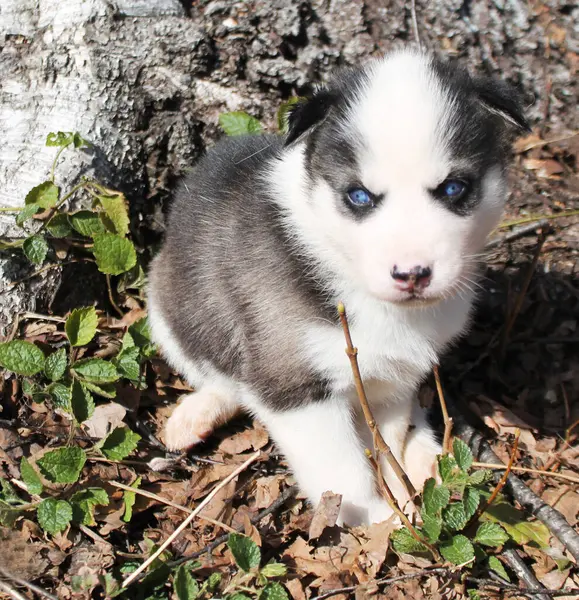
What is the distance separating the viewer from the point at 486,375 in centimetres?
413

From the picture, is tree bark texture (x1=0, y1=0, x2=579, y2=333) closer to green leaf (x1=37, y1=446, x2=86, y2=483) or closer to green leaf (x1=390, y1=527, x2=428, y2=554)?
green leaf (x1=37, y1=446, x2=86, y2=483)

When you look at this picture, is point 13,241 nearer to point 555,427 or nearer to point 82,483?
point 82,483

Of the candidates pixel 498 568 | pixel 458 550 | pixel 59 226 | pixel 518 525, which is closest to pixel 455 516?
pixel 458 550

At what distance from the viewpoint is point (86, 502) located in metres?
2.91

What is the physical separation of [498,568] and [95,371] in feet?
6.43

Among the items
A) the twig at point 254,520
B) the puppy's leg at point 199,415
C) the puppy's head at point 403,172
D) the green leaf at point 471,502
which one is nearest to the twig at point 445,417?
the green leaf at point 471,502

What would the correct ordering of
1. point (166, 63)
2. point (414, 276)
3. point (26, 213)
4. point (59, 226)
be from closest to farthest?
point (414, 276) → point (26, 213) → point (59, 226) → point (166, 63)

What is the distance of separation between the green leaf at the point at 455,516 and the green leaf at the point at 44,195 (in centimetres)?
234

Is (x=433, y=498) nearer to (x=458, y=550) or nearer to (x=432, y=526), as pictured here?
(x=432, y=526)

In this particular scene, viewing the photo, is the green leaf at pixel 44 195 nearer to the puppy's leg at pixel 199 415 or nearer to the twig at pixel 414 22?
the puppy's leg at pixel 199 415

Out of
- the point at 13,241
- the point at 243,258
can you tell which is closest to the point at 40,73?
the point at 13,241

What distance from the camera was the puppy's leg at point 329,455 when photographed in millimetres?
2932

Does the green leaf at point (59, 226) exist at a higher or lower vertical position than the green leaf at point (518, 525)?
higher

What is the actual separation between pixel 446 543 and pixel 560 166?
2.91 metres
